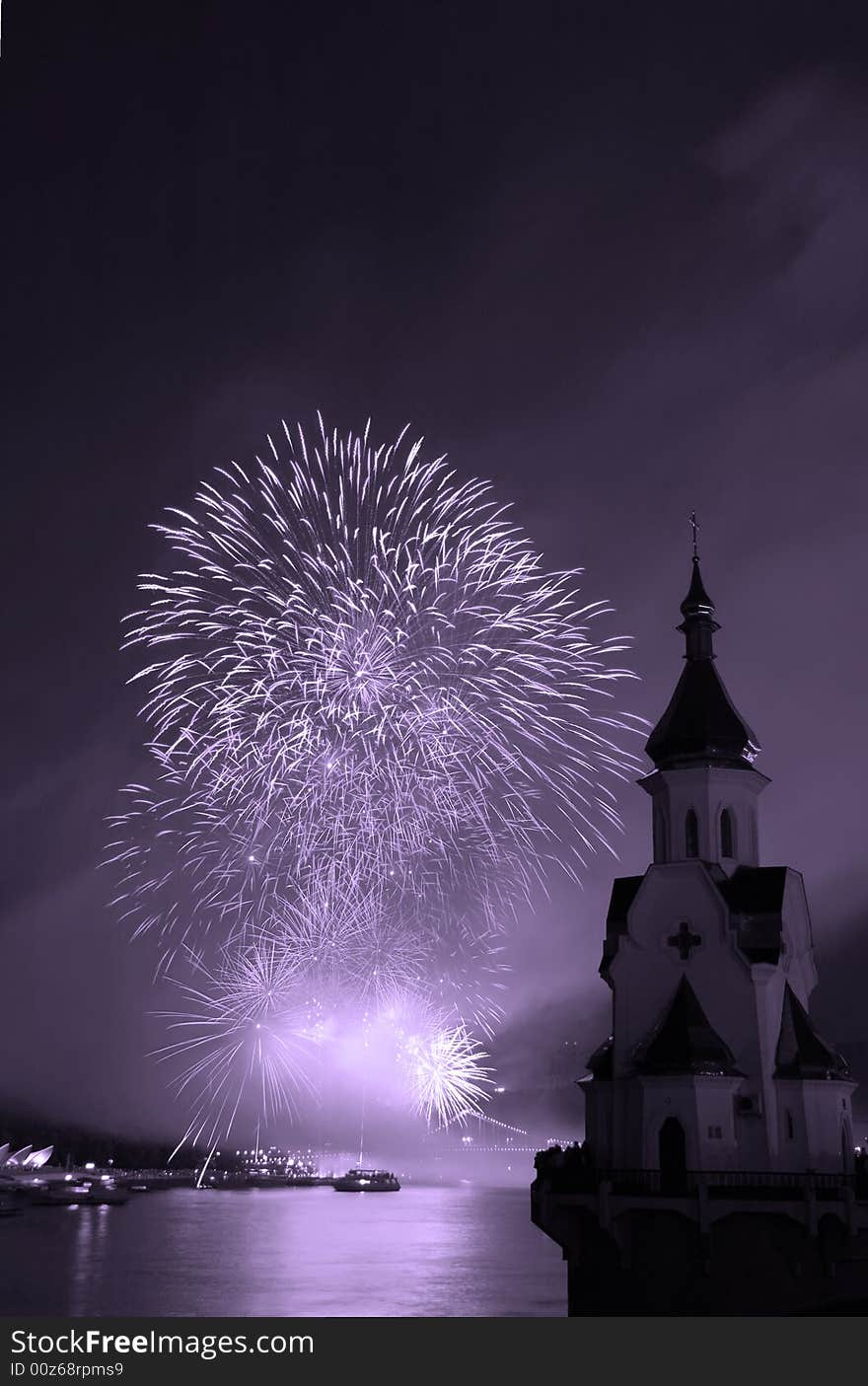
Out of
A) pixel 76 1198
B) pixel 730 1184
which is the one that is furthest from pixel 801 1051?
pixel 76 1198

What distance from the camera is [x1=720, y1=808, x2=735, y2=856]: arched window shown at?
43.1 metres

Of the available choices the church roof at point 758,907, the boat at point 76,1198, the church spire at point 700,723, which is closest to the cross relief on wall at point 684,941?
the church roof at point 758,907

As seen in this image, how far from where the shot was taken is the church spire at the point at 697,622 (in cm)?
4603

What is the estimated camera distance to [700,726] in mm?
43906

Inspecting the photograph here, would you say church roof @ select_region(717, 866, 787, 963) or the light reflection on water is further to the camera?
the light reflection on water

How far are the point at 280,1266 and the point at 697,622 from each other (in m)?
55.2

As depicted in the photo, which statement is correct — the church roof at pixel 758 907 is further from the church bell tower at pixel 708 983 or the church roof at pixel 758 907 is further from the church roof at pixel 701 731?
the church roof at pixel 701 731

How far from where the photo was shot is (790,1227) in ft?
117

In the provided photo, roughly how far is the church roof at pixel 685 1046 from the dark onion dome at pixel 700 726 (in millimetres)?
8055

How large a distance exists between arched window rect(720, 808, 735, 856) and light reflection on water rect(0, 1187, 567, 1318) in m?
24.9

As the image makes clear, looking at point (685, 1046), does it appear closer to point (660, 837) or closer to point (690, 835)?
point (690, 835)

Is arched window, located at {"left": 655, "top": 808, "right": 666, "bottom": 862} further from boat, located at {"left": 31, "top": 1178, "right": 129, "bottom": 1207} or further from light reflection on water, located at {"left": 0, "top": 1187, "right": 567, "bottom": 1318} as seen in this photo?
boat, located at {"left": 31, "top": 1178, "right": 129, "bottom": 1207}

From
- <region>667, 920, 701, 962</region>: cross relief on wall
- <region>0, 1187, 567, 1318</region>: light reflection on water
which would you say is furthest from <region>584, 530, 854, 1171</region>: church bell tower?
<region>0, 1187, 567, 1318</region>: light reflection on water

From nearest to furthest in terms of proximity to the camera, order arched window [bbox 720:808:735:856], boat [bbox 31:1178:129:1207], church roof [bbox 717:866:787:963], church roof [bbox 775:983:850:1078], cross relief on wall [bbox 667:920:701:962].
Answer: church roof [bbox 775:983:850:1078] < church roof [bbox 717:866:787:963] < cross relief on wall [bbox 667:920:701:962] < arched window [bbox 720:808:735:856] < boat [bbox 31:1178:129:1207]
